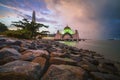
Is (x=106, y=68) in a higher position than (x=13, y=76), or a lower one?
lower

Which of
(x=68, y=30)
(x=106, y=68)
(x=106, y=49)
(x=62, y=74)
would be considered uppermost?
(x=68, y=30)

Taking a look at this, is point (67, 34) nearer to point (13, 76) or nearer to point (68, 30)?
point (68, 30)

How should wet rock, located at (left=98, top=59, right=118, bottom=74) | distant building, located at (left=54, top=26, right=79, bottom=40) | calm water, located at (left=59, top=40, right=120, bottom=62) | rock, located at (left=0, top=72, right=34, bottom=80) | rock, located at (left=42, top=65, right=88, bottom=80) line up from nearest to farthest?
rock, located at (left=0, top=72, right=34, bottom=80) < rock, located at (left=42, top=65, right=88, bottom=80) < wet rock, located at (left=98, top=59, right=118, bottom=74) < calm water, located at (left=59, top=40, right=120, bottom=62) < distant building, located at (left=54, top=26, right=79, bottom=40)

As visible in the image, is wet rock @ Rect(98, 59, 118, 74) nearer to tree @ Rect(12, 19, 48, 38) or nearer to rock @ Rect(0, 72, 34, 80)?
rock @ Rect(0, 72, 34, 80)

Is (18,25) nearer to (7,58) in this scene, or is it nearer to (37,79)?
(7,58)

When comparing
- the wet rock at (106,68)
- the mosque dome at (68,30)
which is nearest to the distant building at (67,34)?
the mosque dome at (68,30)

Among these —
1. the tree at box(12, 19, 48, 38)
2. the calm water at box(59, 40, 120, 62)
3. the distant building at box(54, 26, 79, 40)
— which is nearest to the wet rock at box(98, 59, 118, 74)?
the calm water at box(59, 40, 120, 62)

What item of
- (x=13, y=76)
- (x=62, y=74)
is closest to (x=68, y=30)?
(x=62, y=74)

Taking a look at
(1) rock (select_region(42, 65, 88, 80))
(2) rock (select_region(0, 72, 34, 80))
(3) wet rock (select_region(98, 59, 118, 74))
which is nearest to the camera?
(2) rock (select_region(0, 72, 34, 80))

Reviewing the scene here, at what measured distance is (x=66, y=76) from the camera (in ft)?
6.61

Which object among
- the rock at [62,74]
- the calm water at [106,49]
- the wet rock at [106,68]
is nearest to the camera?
the rock at [62,74]

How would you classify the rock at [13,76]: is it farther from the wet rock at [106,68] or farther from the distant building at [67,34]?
the distant building at [67,34]

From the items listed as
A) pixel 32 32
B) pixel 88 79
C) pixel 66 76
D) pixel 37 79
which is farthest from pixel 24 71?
pixel 32 32

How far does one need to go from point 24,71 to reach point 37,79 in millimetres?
285
